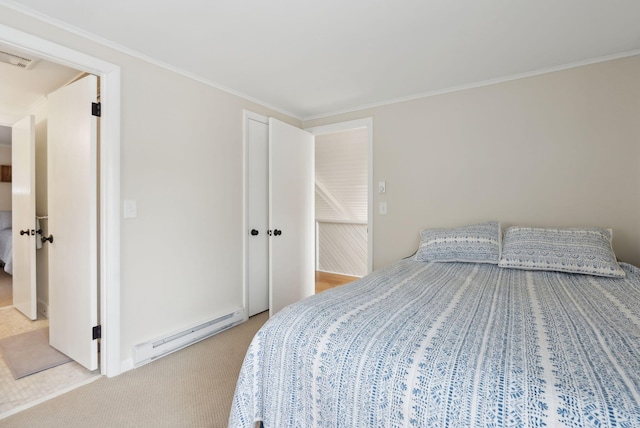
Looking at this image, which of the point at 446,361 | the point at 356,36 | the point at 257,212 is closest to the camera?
the point at 446,361

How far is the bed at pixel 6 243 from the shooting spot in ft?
12.6

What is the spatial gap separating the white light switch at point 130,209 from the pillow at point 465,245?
2100 millimetres

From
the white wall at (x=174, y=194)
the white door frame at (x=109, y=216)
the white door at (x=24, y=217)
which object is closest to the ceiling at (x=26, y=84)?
the white door at (x=24, y=217)

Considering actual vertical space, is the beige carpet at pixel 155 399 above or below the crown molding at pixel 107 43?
below

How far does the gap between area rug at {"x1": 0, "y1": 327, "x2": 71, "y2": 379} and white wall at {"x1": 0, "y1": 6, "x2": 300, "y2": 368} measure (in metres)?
0.63

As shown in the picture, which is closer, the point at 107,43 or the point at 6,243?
the point at 107,43

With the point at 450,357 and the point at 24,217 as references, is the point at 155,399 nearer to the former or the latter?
the point at 450,357

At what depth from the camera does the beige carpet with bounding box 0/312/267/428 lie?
1.59m

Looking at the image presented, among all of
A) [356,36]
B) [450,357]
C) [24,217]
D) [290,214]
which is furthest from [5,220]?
[450,357]

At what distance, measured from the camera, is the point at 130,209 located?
6.86 ft

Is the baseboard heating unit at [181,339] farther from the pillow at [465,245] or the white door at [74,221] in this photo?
the pillow at [465,245]

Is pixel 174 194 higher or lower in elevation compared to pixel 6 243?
higher

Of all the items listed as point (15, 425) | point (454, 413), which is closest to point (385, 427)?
point (454, 413)

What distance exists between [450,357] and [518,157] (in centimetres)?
221
